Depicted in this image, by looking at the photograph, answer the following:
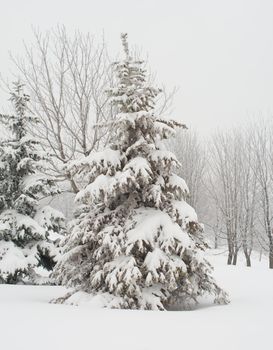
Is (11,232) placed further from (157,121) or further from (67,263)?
(157,121)

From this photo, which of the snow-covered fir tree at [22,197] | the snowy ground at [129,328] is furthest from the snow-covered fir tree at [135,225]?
the snow-covered fir tree at [22,197]

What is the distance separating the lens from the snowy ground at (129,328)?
3.71 m

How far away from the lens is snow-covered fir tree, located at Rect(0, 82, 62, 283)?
377 inches

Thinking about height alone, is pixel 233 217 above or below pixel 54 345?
above

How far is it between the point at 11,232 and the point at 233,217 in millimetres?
13950

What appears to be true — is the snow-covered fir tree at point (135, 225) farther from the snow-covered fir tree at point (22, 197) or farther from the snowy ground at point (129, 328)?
the snow-covered fir tree at point (22, 197)

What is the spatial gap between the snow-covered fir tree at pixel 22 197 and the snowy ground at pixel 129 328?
379cm

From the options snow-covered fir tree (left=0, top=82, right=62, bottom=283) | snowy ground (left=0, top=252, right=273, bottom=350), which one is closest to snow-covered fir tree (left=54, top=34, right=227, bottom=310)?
snowy ground (left=0, top=252, right=273, bottom=350)

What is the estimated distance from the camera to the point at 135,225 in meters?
6.41

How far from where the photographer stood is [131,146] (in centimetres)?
662

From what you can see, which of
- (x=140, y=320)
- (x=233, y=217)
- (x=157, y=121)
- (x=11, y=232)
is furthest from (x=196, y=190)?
(x=140, y=320)

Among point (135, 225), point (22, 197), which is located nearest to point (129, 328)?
point (135, 225)

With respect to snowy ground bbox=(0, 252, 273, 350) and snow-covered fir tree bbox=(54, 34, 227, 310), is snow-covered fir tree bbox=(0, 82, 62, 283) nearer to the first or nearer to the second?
snow-covered fir tree bbox=(54, 34, 227, 310)

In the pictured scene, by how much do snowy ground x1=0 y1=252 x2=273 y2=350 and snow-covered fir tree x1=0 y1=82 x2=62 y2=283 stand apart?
3.79 meters
